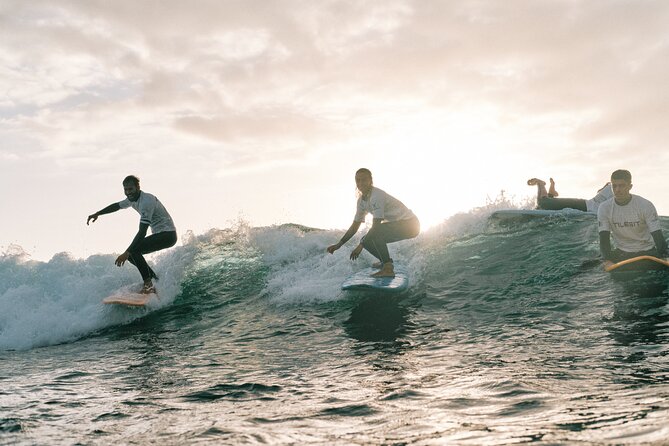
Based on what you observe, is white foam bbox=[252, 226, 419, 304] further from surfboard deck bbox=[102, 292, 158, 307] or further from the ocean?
surfboard deck bbox=[102, 292, 158, 307]

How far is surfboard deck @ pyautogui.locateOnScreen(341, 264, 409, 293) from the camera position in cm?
938

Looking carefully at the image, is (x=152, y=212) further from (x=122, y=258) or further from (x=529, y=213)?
(x=529, y=213)

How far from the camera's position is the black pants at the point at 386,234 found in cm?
972

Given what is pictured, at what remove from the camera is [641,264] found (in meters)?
8.42

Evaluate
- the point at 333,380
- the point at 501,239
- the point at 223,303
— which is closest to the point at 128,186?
the point at 223,303

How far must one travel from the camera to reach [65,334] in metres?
10.1

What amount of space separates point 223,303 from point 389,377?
596 centimetres

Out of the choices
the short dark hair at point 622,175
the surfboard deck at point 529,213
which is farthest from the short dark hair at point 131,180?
the surfboard deck at point 529,213

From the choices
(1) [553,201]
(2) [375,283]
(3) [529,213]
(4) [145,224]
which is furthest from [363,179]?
(1) [553,201]

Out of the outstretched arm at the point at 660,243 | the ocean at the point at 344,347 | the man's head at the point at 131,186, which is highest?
the man's head at the point at 131,186

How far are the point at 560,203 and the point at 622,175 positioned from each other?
574cm

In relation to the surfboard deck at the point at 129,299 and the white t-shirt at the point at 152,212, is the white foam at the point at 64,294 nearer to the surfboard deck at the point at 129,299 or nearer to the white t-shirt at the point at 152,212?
the surfboard deck at the point at 129,299

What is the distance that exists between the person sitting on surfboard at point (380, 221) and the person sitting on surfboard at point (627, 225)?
304 centimetres

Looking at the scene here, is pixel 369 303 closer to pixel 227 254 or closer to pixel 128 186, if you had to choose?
pixel 128 186
